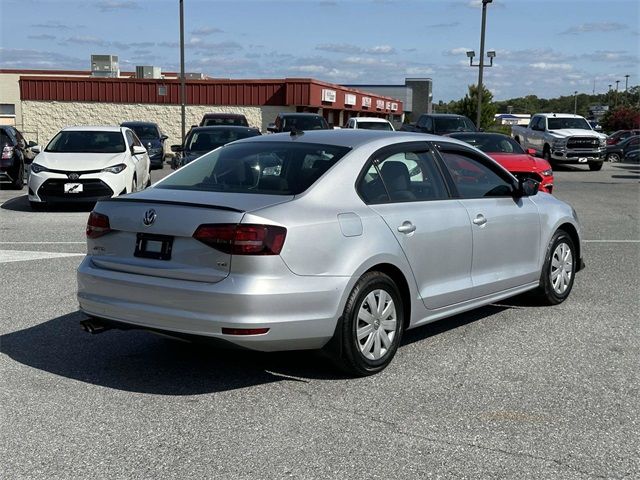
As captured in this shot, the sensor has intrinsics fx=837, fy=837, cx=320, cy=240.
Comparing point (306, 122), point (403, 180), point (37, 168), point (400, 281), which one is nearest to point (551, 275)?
point (403, 180)

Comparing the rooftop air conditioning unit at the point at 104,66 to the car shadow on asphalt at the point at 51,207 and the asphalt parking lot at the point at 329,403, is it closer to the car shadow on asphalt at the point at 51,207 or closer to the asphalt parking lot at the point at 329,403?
the car shadow on asphalt at the point at 51,207

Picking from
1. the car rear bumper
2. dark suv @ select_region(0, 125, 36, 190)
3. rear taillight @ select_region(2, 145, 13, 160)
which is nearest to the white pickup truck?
dark suv @ select_region(0, 125, 36, 190)

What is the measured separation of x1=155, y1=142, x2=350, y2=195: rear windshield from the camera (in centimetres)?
555

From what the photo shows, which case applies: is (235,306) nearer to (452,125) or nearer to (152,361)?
(152,361)

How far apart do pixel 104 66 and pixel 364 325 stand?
172 feet

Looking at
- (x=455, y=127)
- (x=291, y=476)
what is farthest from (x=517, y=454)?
(x=455, y=127)

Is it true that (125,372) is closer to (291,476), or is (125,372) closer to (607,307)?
(291,476)

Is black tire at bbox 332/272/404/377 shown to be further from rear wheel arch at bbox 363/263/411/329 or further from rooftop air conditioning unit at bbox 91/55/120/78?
rooftop air conditioning unit at bbox 91/55/120/78

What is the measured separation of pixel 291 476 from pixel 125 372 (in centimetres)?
201

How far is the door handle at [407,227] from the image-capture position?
568cm

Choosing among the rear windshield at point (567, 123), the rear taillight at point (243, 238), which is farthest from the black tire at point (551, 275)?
the rear windshield at point (567, 123)

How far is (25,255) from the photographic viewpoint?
10125 millimetres

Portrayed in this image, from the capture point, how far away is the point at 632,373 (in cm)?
565

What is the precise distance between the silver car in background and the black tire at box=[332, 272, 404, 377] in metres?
0.01
